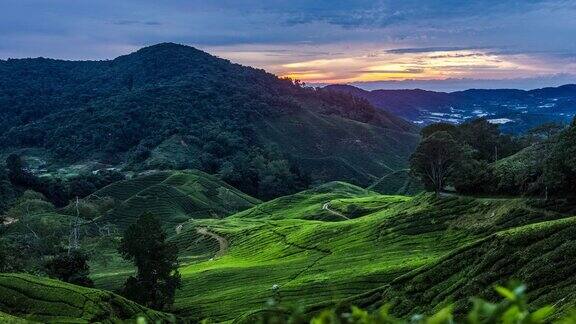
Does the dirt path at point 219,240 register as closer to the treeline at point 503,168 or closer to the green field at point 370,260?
the green field at point 370,260

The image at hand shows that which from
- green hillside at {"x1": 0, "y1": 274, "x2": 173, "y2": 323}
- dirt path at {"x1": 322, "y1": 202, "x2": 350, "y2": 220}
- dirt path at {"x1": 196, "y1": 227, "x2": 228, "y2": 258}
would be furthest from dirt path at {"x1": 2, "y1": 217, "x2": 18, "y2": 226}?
green hillside at {"x1": 0, "y1": 274, "x2": 173, "y2": 323}

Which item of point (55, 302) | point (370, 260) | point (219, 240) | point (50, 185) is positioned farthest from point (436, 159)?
point (50, 185)

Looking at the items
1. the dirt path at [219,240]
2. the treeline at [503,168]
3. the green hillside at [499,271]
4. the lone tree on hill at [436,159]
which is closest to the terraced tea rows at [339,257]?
the treeline at [503,168]

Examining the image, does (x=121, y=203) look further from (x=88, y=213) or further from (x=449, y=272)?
(x=449, y=272)

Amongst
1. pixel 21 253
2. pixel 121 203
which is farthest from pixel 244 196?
pixel 21 253

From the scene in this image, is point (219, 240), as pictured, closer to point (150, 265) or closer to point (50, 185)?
point (150, 265)

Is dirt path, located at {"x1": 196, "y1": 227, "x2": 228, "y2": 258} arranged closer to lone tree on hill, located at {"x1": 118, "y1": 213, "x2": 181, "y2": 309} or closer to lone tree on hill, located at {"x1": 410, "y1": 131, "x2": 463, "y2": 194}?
lone tree on hill, located at {"x1": 118, "y1": 213, "x2": 181, "y2": 309}
